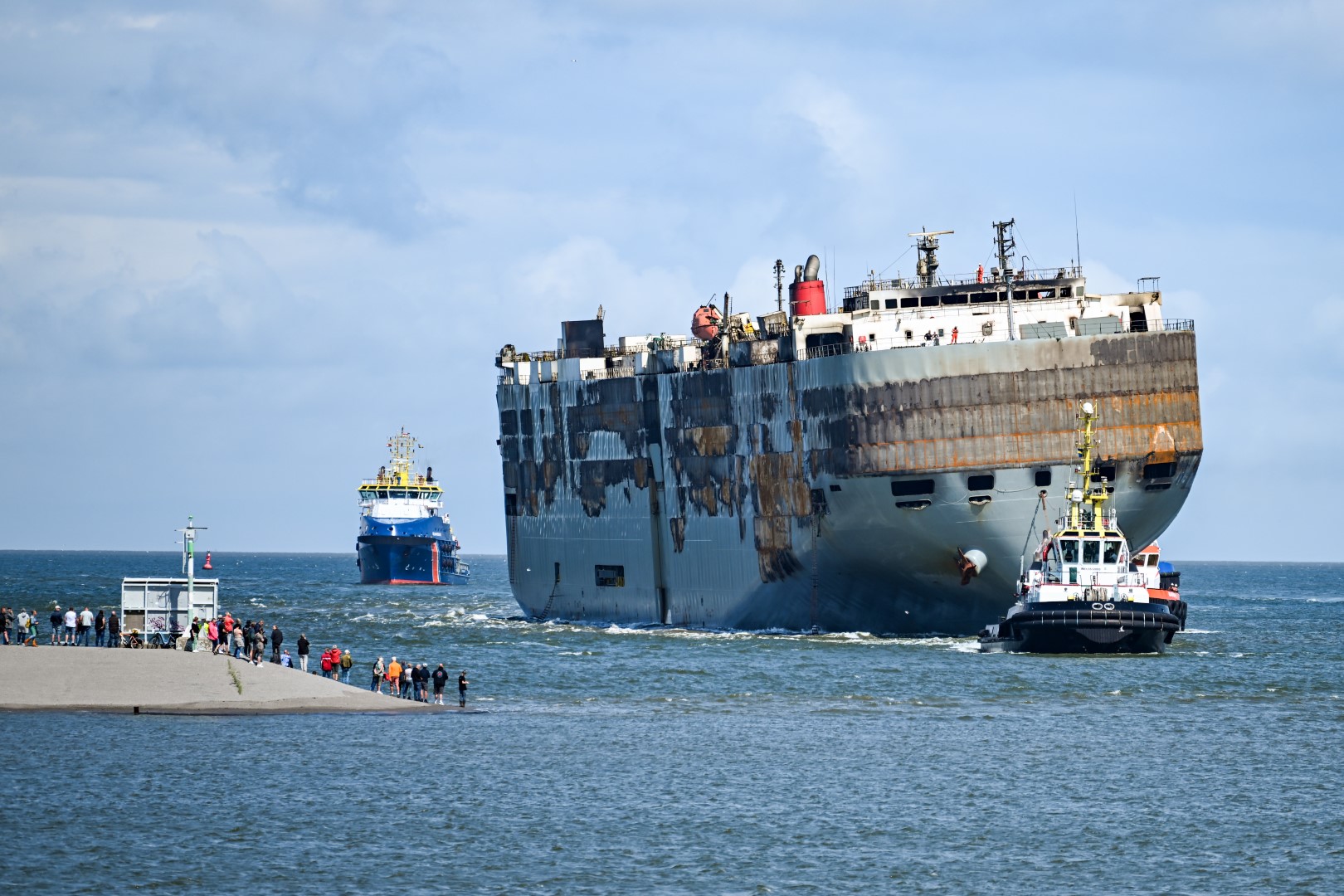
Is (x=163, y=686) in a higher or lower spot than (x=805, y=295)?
lower

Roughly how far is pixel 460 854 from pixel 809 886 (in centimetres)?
760

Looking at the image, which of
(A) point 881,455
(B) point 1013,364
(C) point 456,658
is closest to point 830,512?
(A) point 881,455

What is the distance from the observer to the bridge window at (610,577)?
4534 inches

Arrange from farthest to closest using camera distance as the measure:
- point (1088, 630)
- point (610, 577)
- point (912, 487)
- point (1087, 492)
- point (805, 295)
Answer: point (610, 577)
point (805, 295)
point (912, 487)
point (1087, 492)
point (1088, 630)

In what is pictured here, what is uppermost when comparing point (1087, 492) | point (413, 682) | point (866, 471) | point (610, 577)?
point (866, 471)

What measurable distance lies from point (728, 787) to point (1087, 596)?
3433 centimetres

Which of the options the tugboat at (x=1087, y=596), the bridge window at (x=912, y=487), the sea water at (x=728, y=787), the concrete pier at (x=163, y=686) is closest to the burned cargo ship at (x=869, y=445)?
the bridge window at (x=912, y=487)

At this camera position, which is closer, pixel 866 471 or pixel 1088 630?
pixel 1088 630

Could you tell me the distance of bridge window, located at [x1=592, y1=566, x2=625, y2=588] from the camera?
115156mm

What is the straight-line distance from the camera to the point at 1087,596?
268ft

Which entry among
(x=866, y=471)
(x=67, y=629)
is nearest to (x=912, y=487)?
(x=866, y=471)

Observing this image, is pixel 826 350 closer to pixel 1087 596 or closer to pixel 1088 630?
pixel 1087 596

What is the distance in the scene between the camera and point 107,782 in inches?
1937

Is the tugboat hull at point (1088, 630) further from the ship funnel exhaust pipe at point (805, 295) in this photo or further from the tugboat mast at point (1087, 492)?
the ship funnel exhaust pipe at point (805, 295)
